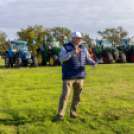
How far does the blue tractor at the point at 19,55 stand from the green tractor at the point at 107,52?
583 centimetres

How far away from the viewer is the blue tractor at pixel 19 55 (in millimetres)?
15609

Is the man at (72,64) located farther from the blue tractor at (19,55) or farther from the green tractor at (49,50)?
the green tractor at (49,50)

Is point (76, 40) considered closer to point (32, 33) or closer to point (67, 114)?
point (67, 114)

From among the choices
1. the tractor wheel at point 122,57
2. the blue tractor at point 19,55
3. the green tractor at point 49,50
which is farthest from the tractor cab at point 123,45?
the blue tractor at point 19,55

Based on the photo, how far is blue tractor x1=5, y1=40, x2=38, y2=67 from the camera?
15609 mm

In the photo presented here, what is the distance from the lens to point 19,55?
53.0 feet

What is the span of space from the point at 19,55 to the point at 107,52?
6.89 meters

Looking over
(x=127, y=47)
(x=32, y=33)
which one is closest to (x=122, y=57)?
(x=127, y=47)

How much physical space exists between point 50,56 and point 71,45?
13.5m

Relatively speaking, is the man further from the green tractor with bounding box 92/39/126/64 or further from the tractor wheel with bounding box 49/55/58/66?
the green tractor with bounding box 92/39/126/64

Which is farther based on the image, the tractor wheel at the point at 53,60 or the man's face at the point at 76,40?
the tractor wheel at the point at 53,60

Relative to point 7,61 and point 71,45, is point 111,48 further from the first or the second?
Answer: point 71,45

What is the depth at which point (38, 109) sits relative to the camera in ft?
14.8

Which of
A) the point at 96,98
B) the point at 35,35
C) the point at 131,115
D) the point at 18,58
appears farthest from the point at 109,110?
the point at 35,35
